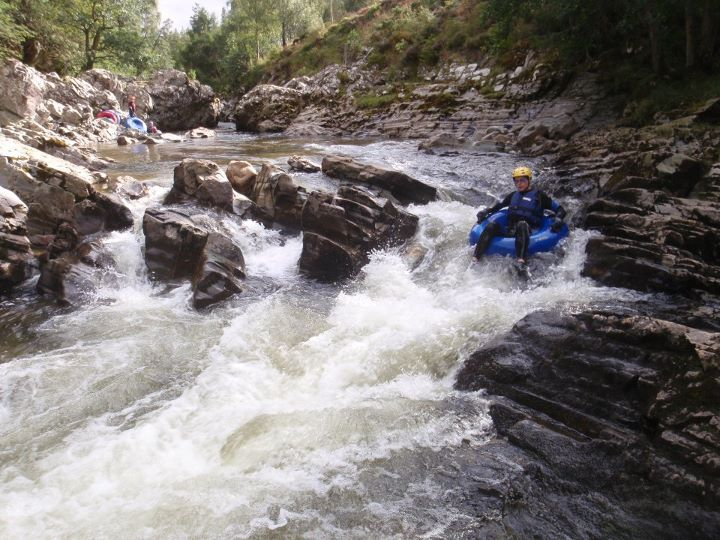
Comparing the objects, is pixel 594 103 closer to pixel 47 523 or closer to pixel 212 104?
pixel 47 523

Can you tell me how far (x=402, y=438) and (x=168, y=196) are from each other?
7.89 metres

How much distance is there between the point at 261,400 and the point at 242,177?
→ 7050mm

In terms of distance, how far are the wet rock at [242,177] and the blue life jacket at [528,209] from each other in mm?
5843

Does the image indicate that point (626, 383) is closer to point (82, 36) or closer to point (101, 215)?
point (101, 215)

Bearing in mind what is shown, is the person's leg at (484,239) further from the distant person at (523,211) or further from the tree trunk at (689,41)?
the tree trunk at (689,41)

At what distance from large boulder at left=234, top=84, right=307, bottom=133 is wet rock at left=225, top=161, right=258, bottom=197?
16185 mm

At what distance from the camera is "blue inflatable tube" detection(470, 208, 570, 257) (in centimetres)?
743

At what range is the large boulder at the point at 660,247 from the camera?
604cm

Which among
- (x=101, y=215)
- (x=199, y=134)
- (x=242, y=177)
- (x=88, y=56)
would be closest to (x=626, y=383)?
(x=101, y=215)

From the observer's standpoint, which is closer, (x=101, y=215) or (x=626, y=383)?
(x=626, y=383)

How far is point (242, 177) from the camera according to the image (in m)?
10.8

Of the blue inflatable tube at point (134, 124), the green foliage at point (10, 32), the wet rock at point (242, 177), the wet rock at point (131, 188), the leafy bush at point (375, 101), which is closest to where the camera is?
the wet rock at point (131, 188)

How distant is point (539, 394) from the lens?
14.5 feet

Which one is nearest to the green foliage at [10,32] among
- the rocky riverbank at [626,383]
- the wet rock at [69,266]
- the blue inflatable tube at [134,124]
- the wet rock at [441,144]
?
the blue inflatable tube at [134,124]
